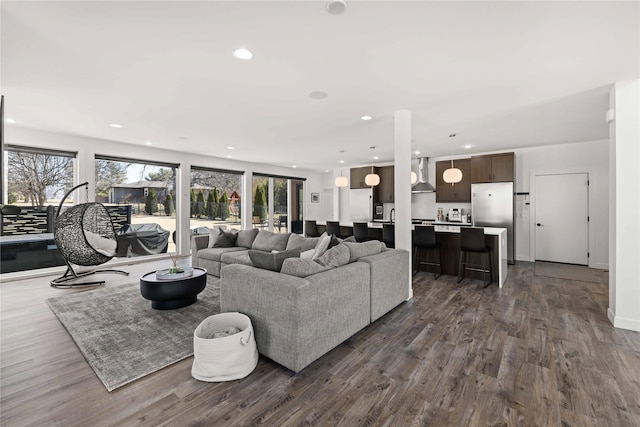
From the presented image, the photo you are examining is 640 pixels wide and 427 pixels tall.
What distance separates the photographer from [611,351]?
256 cm

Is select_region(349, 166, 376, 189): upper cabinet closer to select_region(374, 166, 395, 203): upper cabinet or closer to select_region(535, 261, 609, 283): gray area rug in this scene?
select_region(374, 166, 395, 203): upper cabinet

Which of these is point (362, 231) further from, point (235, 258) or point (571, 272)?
point (571, 272)

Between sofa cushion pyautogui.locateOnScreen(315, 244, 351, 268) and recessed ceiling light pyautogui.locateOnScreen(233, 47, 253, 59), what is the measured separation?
1.97 meters

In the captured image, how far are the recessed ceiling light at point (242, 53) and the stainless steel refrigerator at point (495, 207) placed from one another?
19.9ft

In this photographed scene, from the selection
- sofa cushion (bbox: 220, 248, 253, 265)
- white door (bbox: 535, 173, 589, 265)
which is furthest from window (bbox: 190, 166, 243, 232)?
white door (bbox: 535, 173, 589, 265)

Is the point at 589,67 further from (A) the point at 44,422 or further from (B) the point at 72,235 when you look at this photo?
(B) the point at 72,235

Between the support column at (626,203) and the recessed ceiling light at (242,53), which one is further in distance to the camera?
the support column at (626,203)

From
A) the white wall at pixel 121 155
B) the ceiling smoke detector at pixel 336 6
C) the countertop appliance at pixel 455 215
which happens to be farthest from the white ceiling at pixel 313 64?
the countertop appliance at pixel 455 215

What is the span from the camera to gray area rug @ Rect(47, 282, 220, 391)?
2.30 m

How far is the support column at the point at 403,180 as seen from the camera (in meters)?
4.04

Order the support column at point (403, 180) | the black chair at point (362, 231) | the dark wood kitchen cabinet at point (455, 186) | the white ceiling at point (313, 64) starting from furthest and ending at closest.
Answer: the dark wood kitchen cabinet at point (455, 186)
the black chair at point (362, 231)
the support column at point (403, 180)
the white ceiling at point (313, 64)

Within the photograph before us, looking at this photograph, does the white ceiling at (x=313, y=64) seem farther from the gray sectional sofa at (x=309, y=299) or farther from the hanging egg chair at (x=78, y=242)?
the gray sectional sofa at (x=309, y=299)

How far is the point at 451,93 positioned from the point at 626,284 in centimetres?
283

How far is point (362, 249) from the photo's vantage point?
10.8 ft
